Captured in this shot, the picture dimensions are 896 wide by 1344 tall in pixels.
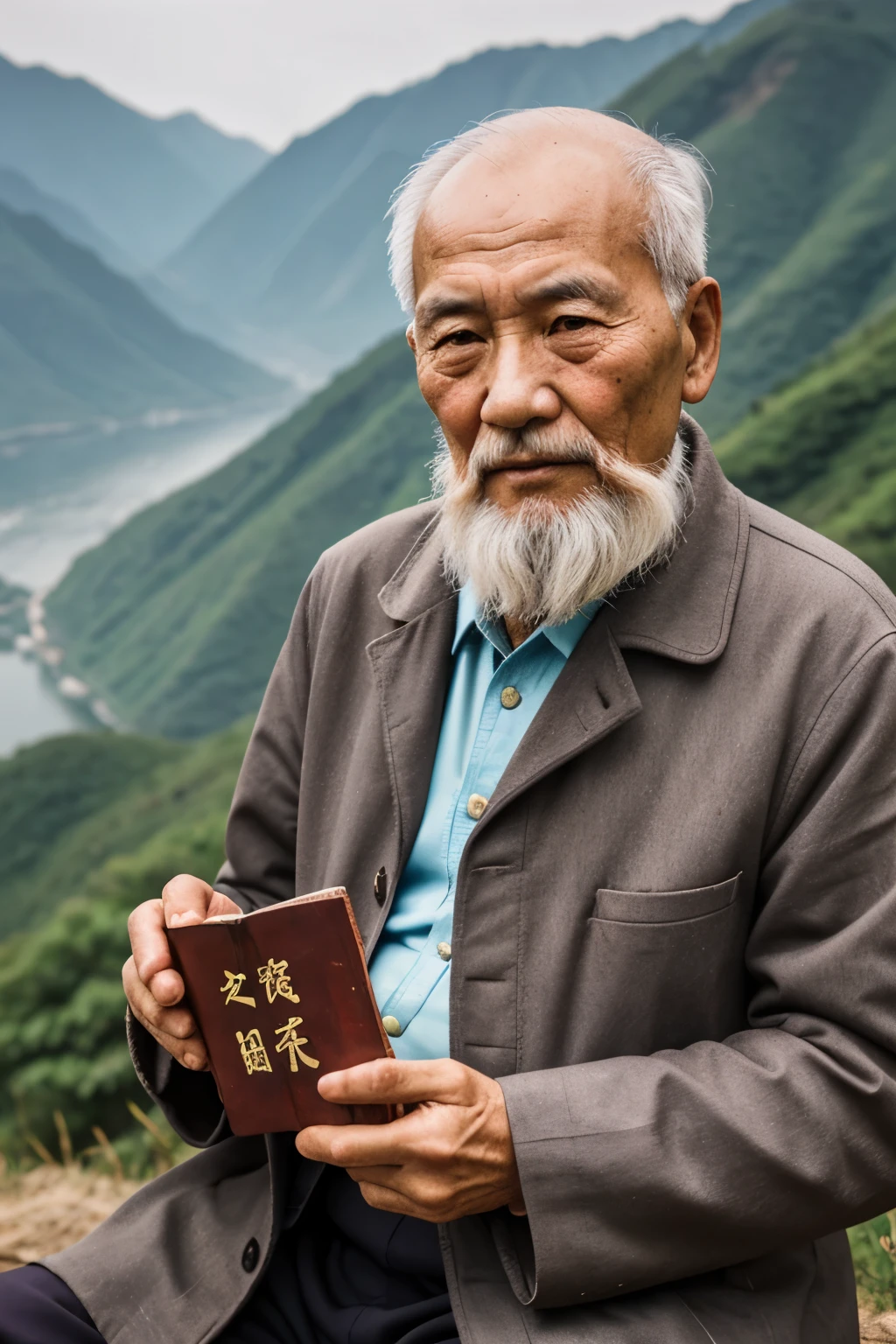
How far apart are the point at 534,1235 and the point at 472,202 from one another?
1402 mm

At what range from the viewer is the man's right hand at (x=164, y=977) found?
1586 mm

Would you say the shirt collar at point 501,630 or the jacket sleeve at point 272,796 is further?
the jacket sleeve at point 272,796

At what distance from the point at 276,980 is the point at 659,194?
3.96 feet

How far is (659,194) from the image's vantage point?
165 centimetres

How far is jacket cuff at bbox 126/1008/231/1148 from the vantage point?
Answer: 1861 millimetres

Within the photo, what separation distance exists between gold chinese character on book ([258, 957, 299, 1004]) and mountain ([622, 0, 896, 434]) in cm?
494

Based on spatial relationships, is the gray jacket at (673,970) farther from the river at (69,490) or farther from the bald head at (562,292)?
the river at (69,490)

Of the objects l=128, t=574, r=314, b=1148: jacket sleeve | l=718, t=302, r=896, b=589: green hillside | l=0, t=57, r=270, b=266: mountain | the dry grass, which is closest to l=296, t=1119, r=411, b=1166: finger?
l=128, t=574, r=314, b=1148: jacket sleeve

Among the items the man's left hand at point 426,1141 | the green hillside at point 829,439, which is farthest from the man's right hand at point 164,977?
the green hillside at point 829,439

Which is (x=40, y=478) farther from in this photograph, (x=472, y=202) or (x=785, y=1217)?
(x=785, y=1217)

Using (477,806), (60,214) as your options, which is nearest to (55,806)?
(60,214)

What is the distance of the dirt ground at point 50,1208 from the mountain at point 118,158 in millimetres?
5238

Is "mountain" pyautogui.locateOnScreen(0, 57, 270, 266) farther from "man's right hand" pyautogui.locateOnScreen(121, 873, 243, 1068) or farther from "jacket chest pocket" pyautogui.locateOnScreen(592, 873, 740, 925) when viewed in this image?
"jacket chest pocket" pyautogui.locateOnScreen(592, 873, 740, 925)

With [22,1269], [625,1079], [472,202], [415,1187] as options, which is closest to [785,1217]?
[625,1079]
